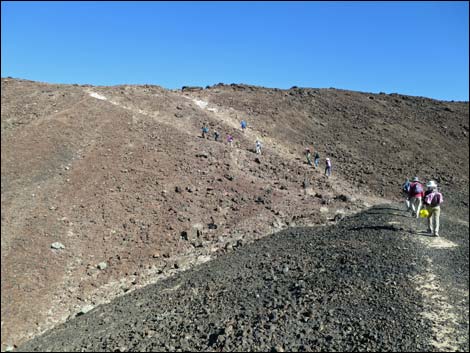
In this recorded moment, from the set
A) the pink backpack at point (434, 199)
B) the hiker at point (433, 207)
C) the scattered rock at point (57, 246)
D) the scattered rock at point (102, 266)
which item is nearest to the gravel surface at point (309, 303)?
the hiker at point (433, 207)

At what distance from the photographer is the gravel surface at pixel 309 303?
736 centimetres

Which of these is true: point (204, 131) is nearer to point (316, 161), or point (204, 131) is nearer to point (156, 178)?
point (156, 178)

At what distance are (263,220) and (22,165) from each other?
389 inches

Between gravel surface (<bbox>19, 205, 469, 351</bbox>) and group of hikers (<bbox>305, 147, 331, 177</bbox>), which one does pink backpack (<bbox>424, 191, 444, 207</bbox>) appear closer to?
gravel surface (<bbox>19, 205, 469, 351</bbox>)

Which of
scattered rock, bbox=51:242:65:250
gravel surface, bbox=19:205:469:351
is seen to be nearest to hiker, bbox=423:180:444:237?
gravel surface, bbox=19:205:469:351

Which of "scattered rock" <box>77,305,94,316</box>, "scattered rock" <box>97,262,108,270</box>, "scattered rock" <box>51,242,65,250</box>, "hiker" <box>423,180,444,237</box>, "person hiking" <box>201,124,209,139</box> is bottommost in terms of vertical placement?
"scattered rock" <box>77,305,94,316</box>

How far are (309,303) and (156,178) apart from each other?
11.4 metres

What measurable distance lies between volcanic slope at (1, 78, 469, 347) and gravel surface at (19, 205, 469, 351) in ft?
5.97

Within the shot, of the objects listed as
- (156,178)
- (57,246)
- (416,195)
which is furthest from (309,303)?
(156,178)

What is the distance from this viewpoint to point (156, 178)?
60.7 feet

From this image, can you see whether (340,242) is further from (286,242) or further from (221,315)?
(221,315)

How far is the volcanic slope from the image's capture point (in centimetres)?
1336

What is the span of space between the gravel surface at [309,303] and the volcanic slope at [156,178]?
1.82m

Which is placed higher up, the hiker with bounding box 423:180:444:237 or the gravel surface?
the hiker with bounding box 423:180:444:237
